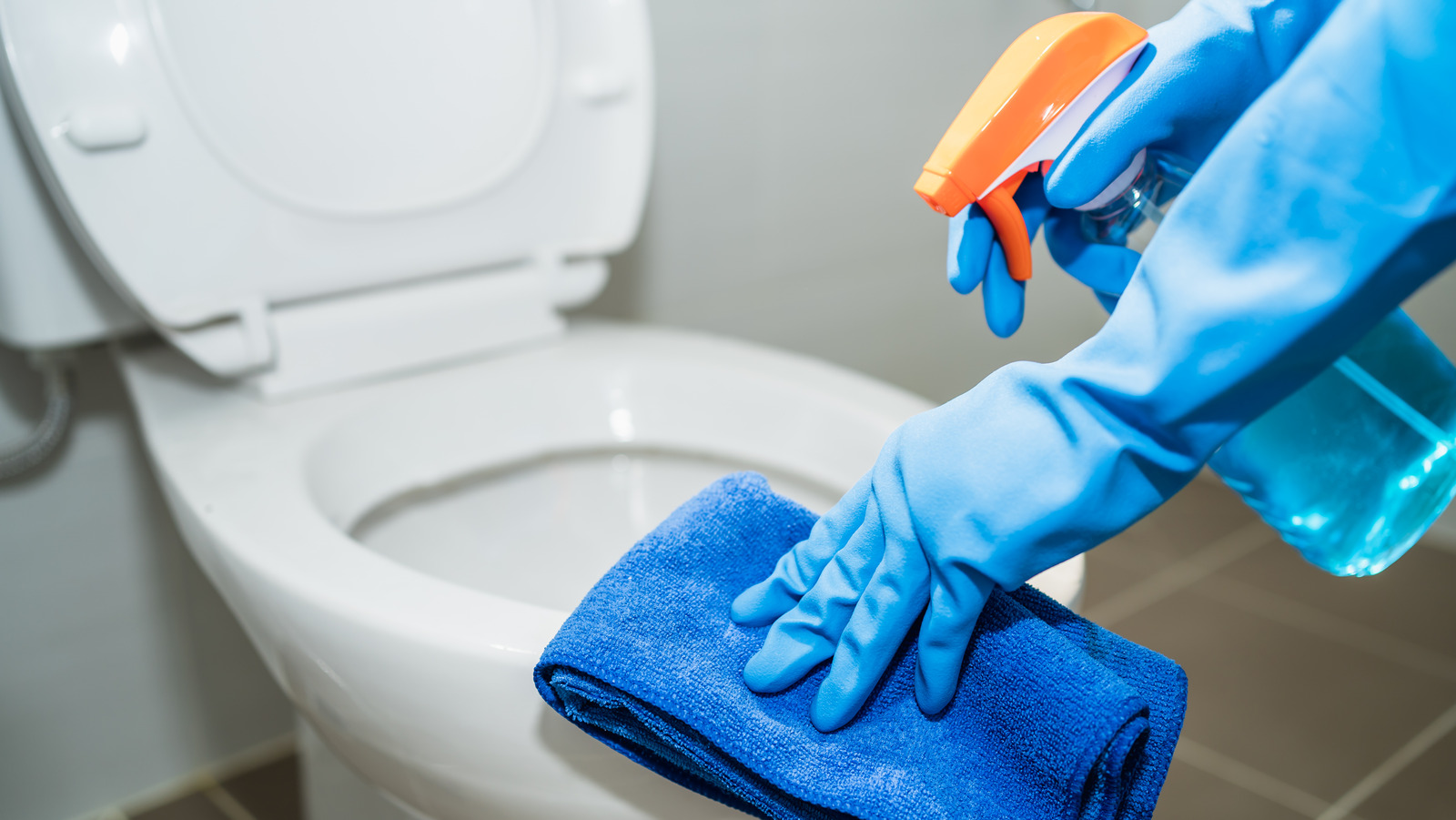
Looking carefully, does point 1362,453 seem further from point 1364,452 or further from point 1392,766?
point 1392,766

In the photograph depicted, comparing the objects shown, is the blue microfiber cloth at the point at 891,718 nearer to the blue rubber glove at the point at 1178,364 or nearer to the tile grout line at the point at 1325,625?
the blue rubber glove at the point at 1178,364

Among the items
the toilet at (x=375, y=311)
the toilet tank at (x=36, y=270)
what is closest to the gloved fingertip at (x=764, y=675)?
the toilet at (x=375, y=311)

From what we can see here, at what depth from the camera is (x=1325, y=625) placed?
3.67ft

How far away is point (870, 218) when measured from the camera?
1.12m

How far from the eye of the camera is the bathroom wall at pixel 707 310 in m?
0.76

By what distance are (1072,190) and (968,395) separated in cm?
13

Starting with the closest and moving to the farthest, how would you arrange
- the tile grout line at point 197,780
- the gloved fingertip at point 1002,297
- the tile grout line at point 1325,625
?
1. the gloved fingertip at point 1002,297
2. the tile grout line at point 197,780
3. the tile grout line at point 1325,625

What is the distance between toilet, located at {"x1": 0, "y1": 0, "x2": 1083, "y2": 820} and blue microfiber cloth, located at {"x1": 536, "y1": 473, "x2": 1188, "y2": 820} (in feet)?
0.31

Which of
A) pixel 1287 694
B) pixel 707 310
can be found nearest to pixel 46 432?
pixel 707 310

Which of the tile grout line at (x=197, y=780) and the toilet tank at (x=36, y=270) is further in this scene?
the tile grout line at (x=197, y=780)

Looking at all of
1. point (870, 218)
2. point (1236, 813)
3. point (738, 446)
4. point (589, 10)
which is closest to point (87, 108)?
point (589, 10)

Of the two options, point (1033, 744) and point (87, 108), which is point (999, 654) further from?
point (87, 108)

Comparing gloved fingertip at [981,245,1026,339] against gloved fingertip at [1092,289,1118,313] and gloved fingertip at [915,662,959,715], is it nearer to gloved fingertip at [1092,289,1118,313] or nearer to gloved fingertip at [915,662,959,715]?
gloved fingertip at [1092,289,1118,313]

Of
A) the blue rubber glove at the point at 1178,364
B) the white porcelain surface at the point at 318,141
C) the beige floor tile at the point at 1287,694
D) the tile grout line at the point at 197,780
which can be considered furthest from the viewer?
the beige floor tile at the point at 1287,694
